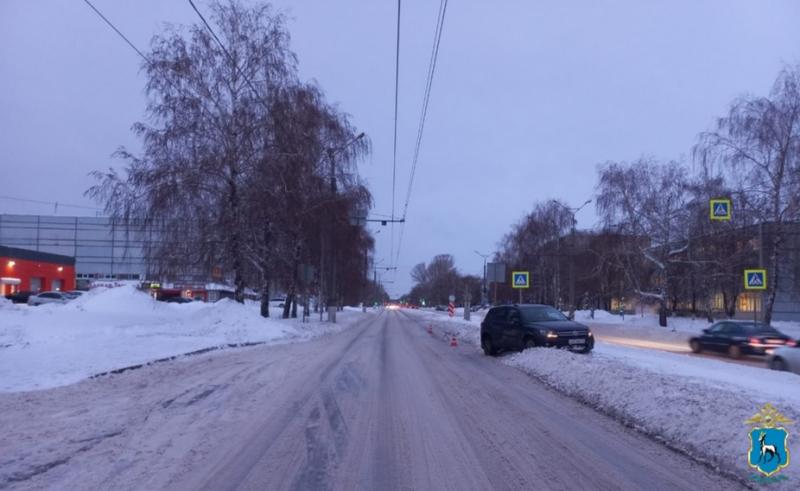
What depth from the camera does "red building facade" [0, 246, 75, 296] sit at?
62344 mm

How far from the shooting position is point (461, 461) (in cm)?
727

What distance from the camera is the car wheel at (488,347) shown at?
2228 cm

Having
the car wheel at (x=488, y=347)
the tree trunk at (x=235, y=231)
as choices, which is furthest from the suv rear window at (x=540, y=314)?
the tree trunk at (x=235, y=231)

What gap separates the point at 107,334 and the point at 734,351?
69.0 feet

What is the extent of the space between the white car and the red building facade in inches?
2358

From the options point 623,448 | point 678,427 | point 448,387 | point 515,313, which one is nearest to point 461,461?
point 623,448

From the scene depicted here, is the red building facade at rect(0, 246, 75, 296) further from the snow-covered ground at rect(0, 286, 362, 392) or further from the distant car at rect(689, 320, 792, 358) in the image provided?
the distant car at rect(689, 320, 792, 358)

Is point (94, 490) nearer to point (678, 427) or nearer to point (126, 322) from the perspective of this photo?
point (678, 427)

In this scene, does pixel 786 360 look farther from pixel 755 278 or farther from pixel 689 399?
pixel 755 278

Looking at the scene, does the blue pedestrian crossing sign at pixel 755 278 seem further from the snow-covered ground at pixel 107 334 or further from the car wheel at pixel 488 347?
the snow-covered ground at pixel 107 334

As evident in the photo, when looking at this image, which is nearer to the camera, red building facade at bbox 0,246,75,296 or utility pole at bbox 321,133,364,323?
utility pole at bbox 321,133,364,323

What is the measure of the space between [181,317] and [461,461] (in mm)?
26386

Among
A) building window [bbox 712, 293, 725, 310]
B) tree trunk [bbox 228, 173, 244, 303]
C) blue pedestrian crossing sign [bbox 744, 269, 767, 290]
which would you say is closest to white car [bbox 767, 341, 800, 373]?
blue pedestrian crossing sign [bbox 744, 269, 767, 290]

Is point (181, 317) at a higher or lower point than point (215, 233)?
lower
